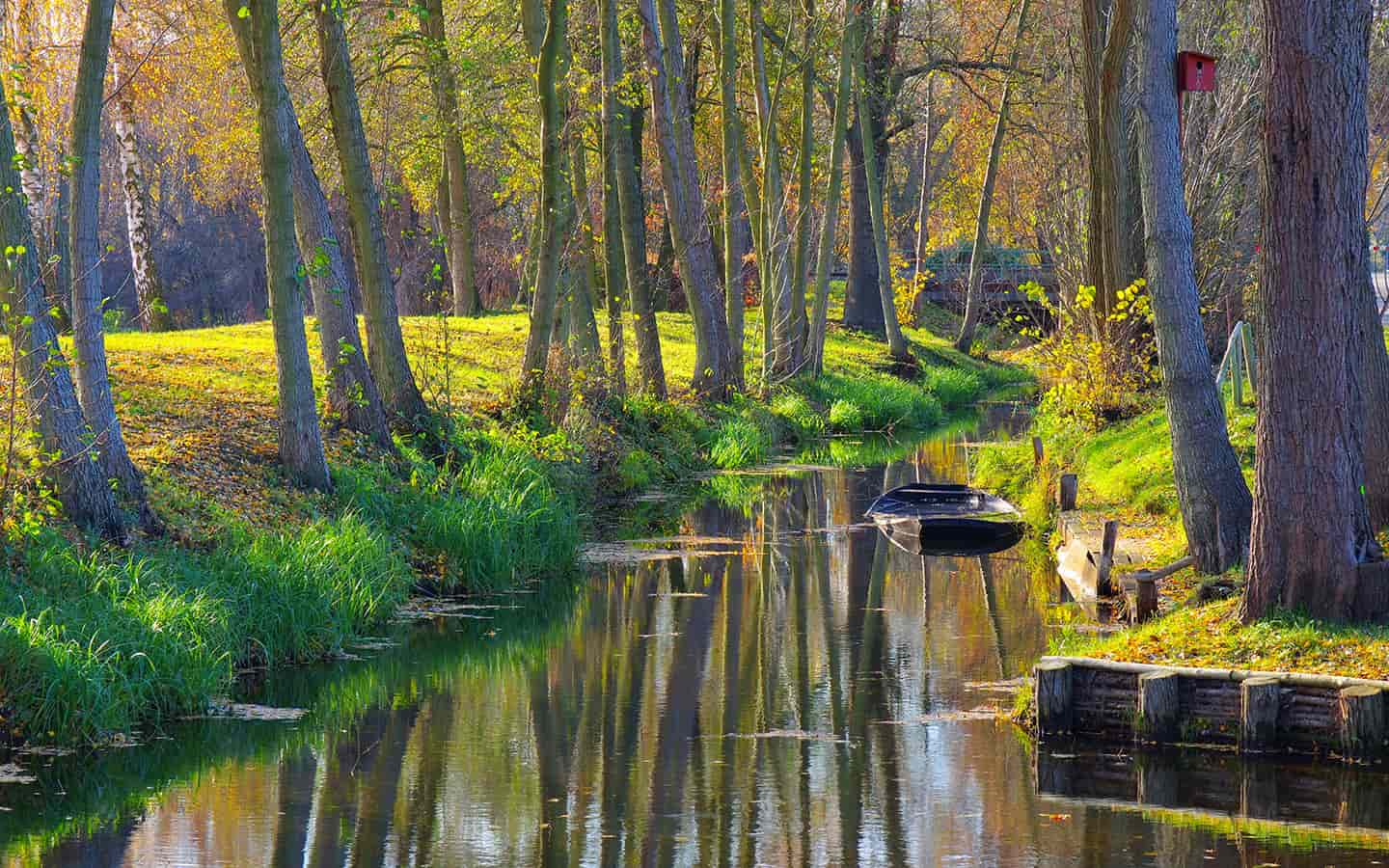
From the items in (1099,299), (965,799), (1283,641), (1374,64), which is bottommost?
(965,799)

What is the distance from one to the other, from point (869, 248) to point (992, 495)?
73.6 ft

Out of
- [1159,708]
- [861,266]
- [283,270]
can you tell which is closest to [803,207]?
[861,266]

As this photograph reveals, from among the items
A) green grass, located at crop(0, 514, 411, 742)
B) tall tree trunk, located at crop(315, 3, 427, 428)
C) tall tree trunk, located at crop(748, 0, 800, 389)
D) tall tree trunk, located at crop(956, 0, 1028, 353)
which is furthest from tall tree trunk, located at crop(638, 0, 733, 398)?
green grass, located at crop(0, 514, 411, 742)

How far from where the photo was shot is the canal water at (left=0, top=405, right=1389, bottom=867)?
364 inches

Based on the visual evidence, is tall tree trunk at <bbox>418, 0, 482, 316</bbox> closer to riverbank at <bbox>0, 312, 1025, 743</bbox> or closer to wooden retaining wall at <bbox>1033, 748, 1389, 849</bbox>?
riverbank at <bbox>0, 312, 1025, 743</bbox>

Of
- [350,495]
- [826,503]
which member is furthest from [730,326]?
[350,495]

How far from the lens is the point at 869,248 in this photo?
4366cm

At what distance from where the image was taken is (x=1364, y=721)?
32.7ft

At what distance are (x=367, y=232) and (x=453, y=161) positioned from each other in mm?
14428

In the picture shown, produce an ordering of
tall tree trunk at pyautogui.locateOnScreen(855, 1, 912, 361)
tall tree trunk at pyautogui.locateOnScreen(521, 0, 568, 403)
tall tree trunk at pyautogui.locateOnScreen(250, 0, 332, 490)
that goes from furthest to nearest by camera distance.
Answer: tall tree trunk at pyautogui.locateOnScreen(855, 1, 912, 361) → tall tree trunk at pyautogui.locateOnScreen(521, 0, 568, 403) → tall tree trunk at pyautogui.locateOnScreen(250, 0, 332, 490)

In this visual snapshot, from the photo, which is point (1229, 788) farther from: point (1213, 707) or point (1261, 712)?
point (1213, 707)

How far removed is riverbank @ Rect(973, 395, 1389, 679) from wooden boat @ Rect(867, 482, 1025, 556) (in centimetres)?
39

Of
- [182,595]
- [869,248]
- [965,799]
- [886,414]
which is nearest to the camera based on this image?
[965,799]

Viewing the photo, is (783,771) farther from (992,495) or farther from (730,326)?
(730,326)
